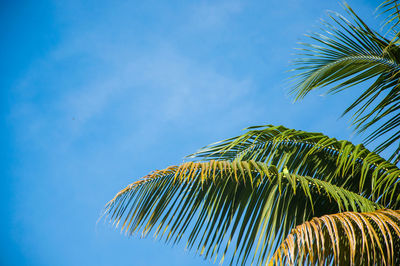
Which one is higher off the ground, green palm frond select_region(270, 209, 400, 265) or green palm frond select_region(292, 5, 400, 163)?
green palm frond select_region(292, 5, 400, 163)

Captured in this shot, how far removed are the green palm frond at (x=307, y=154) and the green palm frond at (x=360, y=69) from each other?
321mm

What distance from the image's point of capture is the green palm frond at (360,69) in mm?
3191

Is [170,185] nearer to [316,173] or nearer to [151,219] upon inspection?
[151,219]

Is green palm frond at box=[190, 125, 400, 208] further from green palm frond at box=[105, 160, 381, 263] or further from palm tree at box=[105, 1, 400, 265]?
green palm frond at box=[105, 160, 381, 263]

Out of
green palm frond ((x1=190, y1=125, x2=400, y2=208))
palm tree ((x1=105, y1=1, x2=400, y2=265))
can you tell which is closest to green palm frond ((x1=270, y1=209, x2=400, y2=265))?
palm tree ((x1=105, y1=1, x2=400, y2=265))

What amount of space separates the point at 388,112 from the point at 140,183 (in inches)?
73.2

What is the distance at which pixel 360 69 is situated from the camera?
3.46 metres

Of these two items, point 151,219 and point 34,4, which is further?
point 34,4

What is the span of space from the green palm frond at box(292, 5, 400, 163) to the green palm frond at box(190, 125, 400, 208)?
0.32 metres

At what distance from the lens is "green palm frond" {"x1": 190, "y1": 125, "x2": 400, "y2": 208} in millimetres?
2986

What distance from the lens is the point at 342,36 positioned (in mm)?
3535

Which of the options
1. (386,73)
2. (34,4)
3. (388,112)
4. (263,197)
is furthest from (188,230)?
(34,4)

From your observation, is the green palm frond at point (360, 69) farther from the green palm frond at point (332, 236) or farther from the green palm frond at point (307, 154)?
the green palm frond at point (332, 236)

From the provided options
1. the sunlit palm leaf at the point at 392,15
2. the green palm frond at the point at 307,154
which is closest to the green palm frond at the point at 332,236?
the green palm frond at the point at 307,154
